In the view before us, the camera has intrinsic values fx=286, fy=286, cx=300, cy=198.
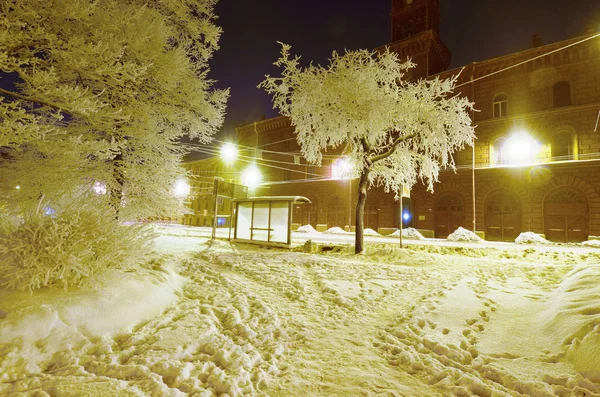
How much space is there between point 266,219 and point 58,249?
33.7ft

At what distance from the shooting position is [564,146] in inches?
785

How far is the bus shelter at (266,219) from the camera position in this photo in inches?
509

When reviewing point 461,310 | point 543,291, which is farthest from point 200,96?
point 543,291

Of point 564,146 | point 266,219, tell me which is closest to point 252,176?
point 266,219

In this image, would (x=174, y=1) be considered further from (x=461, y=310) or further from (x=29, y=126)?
(x=461, y=310)

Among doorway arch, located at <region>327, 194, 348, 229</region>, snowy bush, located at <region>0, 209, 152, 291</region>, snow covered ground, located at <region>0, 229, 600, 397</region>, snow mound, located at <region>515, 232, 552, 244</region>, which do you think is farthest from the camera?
doorway arch, located at <region>327, 194, 348, 229</region>

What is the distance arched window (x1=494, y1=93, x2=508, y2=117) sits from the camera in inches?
886

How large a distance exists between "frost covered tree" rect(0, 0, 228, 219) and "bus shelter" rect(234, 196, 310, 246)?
5033 millimetres

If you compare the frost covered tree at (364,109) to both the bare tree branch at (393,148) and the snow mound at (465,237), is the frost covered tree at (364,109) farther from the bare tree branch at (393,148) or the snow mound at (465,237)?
the snow mound at (465,237)

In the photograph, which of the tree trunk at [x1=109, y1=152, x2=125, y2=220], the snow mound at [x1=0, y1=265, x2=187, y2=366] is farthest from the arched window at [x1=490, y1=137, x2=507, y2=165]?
the snow mound at [x1=0, y1=265, x2=187, y2=366]

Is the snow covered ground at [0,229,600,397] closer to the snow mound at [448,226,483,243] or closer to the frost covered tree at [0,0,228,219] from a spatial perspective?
the frost covered tree at [0,0,228,219]

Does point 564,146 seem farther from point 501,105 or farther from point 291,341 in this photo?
point 291,341

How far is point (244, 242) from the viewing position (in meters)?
14.1

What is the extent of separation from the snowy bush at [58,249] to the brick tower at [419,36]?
92.5 feet
